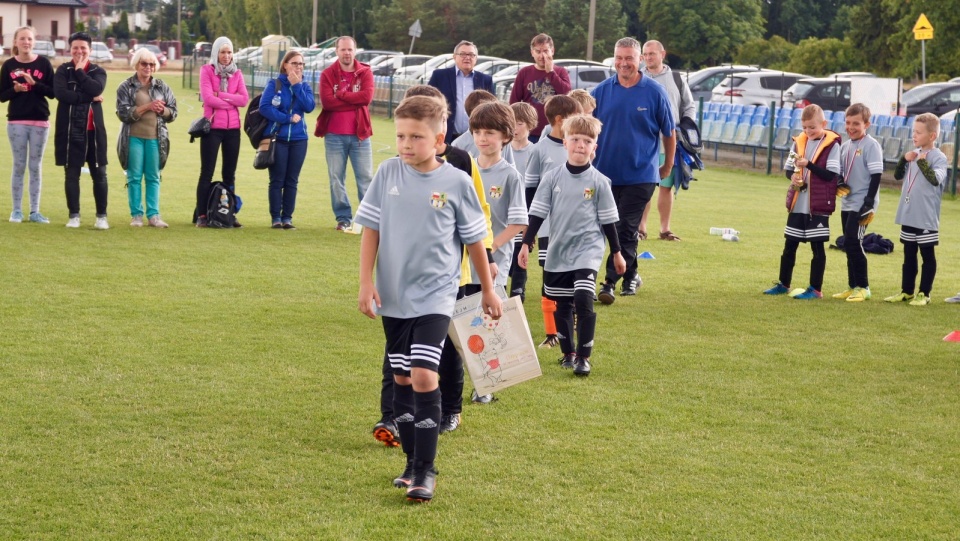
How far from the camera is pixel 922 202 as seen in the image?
30.9 ft

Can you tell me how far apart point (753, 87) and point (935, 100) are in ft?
24.9

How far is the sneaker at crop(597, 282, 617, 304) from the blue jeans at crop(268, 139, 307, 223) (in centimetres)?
464

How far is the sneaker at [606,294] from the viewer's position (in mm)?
8953

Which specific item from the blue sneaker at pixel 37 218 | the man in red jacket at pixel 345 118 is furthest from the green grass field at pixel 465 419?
the man in red jacket at pixel 345 118

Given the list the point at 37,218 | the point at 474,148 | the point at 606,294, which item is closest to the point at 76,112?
the point at 37,218

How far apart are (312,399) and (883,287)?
6022 mm

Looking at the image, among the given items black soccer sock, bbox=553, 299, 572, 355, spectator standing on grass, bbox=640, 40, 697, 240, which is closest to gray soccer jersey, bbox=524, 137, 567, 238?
black soccer sock, bbox=553, 299, 572, 355

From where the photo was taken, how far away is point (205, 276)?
31.7ft

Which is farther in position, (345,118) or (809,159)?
(345,118)

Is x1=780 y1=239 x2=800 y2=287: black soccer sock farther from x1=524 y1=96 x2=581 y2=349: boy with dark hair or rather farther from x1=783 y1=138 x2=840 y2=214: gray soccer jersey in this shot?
x1=524 y1=96 x2=581 y2=349: boy with dark hair

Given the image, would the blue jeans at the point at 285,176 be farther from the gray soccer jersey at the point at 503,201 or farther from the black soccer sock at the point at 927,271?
the black soccer sock at the point at 927,271

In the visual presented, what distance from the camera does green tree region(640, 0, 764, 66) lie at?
62219 millimetres

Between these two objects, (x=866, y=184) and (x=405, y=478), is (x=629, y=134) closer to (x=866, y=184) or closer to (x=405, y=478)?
(x=866, y=184)

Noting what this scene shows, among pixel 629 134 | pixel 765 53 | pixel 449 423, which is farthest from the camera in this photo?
pixel 765 53
